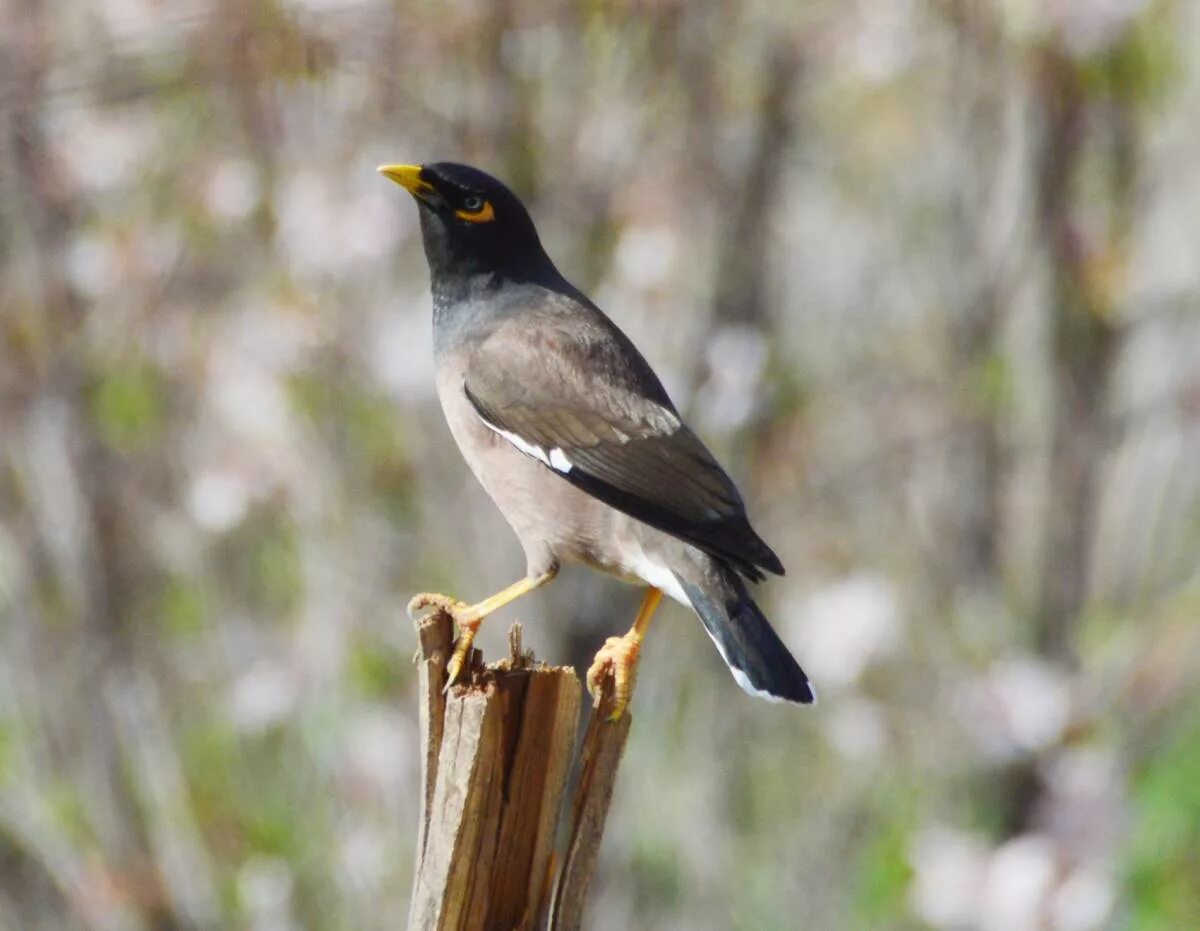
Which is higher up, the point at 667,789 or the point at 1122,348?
the point at 1122,348

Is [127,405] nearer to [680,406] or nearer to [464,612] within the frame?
[680,406]

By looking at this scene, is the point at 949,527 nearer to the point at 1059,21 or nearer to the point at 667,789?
→ the point at 667,789

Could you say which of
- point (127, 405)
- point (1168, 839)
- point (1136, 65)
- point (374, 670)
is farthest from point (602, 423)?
point (1168, 839)

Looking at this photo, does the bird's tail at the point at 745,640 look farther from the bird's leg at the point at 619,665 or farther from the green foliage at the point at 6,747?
the green foliage at the point at 6,747

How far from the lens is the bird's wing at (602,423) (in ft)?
11.5

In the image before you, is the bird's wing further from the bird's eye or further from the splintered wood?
the splintered wood

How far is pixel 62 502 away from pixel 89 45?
5.39ft

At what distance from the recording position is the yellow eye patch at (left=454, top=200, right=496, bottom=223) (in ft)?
13.3

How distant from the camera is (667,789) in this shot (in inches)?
279

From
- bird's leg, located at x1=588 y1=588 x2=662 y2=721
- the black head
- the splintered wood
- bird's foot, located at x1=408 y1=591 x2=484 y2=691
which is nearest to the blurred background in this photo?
the black head

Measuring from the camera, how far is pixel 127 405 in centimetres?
711

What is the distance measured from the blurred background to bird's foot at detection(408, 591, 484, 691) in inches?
87.0

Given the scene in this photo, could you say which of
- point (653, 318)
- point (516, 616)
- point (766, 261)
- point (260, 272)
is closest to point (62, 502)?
point (260, 272)

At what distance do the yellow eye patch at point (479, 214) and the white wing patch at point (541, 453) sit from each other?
20.8 inches
